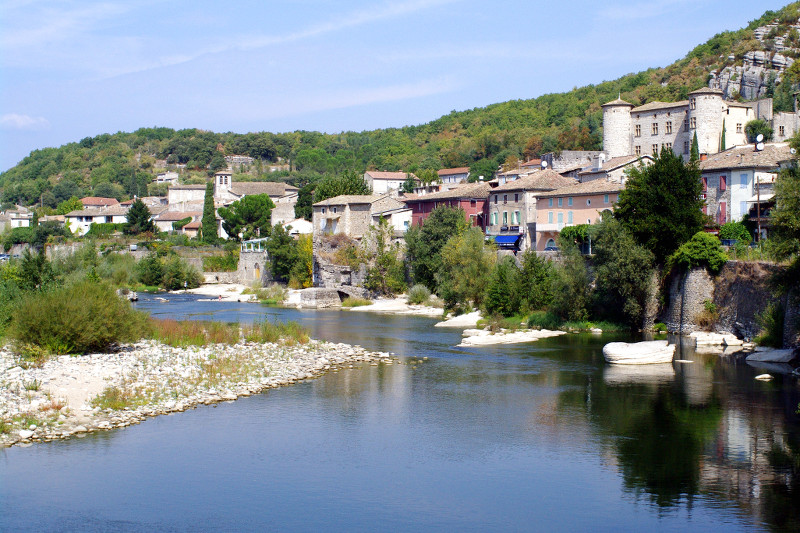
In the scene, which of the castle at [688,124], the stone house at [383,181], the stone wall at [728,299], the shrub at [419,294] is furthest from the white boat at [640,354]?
the stone house at [383,181]

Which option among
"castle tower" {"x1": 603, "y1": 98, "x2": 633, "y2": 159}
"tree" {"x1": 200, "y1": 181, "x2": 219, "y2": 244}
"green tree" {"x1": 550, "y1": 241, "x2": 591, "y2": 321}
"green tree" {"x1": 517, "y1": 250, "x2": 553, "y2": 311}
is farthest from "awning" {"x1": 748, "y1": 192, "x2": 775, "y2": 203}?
"tree" {"x1": 200, "y1": 181, "x2": 219, "y2": 244}

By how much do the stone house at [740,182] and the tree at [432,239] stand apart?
13.7 metres

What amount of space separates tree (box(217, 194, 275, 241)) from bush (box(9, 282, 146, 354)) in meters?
47.9

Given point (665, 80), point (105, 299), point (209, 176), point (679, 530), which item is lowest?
point (679, 530)

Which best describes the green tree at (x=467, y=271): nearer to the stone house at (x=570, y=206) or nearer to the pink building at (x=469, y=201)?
the stone house at (x=570, y=206)

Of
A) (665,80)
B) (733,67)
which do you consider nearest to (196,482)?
(733,67)

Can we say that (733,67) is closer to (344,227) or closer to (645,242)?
(344,227)

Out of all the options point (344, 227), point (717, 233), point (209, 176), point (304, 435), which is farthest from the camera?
point (209, 176)

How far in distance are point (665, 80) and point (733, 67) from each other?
37.6ft

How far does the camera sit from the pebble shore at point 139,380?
1770 cm

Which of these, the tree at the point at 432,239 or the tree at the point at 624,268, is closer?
the tree at the point at 624,268

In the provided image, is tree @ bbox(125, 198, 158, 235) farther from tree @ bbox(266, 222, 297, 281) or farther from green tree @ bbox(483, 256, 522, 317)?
green tree @ bbox(483, 256, 522, 317)

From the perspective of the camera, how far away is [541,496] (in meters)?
14.2

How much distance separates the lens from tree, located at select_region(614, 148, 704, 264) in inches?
1286
